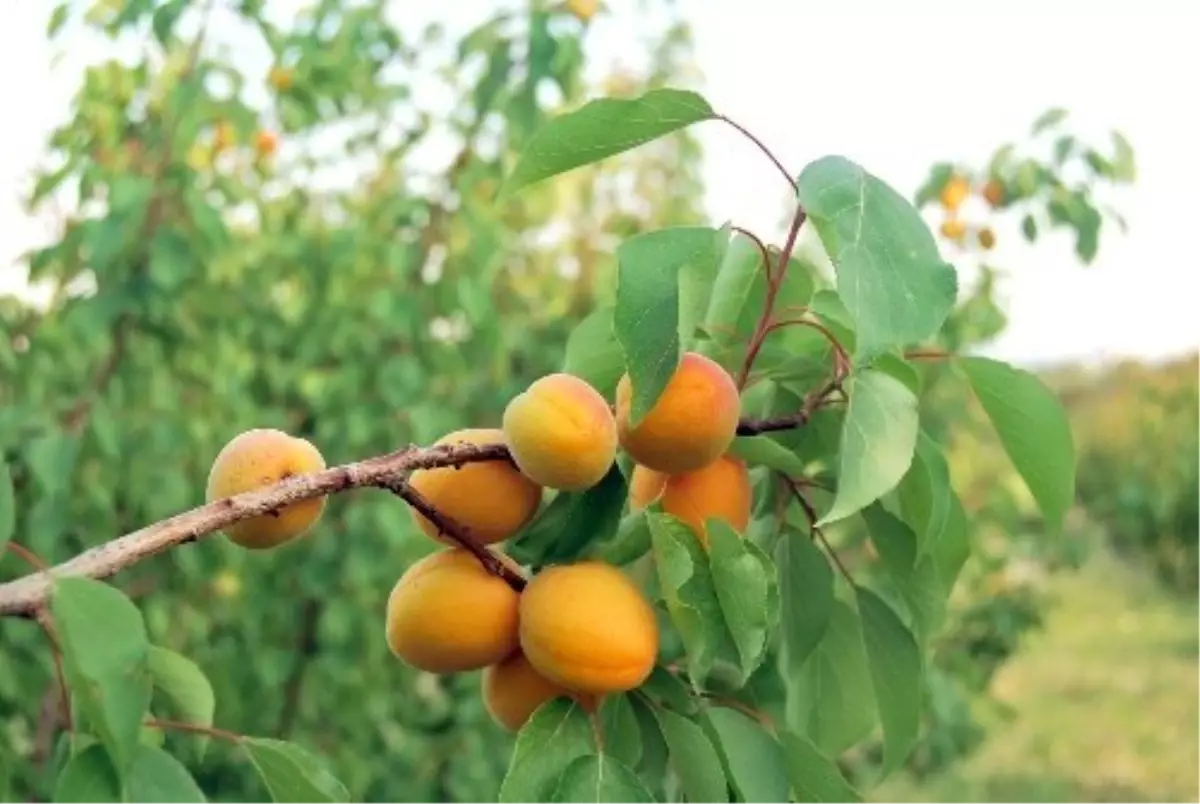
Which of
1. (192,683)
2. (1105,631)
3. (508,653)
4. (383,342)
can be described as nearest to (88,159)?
(383,342)

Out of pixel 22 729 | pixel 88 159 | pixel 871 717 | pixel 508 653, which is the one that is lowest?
pixel 22 729

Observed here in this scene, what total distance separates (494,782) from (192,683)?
58.4 inches

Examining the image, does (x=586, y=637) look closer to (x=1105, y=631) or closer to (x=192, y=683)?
(x=192, y=683)

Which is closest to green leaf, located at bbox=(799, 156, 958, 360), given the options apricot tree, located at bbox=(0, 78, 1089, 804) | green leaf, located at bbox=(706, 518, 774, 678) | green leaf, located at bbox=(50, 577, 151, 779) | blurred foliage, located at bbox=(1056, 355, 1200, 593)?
apricot tree, located at bbox=(0, 78, 1089, 804)

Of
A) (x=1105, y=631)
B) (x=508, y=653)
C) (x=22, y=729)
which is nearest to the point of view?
(x=508, y=653)

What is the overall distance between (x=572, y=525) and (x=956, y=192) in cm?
194

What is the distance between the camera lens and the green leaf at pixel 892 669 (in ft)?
3.07

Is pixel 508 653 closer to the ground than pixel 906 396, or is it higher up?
closer to the ground

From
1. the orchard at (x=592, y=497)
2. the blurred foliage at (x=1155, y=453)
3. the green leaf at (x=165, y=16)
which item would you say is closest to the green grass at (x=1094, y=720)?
the blurred foliage at (x=1155, y=453)

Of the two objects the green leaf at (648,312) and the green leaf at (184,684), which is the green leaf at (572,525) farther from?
the green leaf at (184,684)

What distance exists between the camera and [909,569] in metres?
0.92

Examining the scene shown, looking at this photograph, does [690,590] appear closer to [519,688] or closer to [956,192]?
[519,688]

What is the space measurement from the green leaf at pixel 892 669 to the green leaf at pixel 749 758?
0.16 metres

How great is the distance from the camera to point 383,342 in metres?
2.44
